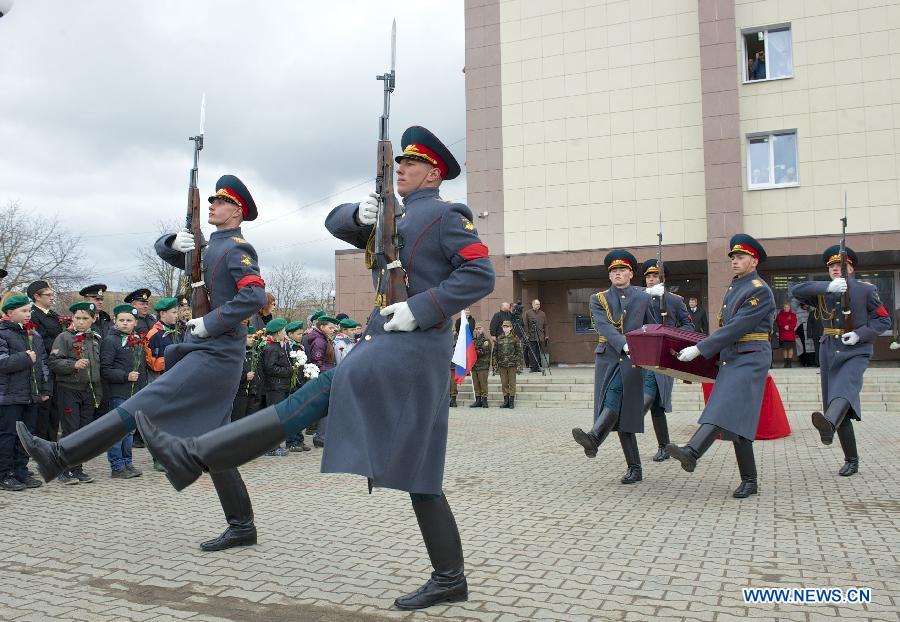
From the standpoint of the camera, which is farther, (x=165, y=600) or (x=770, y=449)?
(x=770, y=449)

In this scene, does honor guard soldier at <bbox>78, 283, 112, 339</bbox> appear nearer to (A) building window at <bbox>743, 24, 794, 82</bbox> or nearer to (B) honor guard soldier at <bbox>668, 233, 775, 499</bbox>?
(B) honor guard soldier at <bbox>668, 233, 775, 499</bbox>

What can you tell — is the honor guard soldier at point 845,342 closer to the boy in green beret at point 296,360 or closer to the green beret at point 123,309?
the boy in green beret at point 296,360

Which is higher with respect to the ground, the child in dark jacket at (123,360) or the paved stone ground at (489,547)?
the child in dark jacket at (123,360)

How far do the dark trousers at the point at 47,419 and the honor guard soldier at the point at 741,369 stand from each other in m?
6.40

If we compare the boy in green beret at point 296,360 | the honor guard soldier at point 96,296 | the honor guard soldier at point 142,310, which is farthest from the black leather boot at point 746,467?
the honor guard soldier at point 96,296

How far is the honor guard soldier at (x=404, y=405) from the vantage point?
11.8ft

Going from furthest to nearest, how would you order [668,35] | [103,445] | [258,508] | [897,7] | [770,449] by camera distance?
[668,35], [897,7], [770,449], [258,508], [103,445]

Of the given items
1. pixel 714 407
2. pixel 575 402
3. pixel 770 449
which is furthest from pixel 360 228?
pixel 575 402

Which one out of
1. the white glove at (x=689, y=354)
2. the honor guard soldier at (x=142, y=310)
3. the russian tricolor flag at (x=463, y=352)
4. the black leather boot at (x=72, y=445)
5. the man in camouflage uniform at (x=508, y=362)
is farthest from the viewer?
the man in camouflage uniform at (x=508, y=362)

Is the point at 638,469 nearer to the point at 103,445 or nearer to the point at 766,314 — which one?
the point at 766,314

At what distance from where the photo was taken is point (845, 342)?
7730 mm

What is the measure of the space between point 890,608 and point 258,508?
4.38 meters

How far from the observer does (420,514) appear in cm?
384

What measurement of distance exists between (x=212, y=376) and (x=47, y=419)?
473 cm
